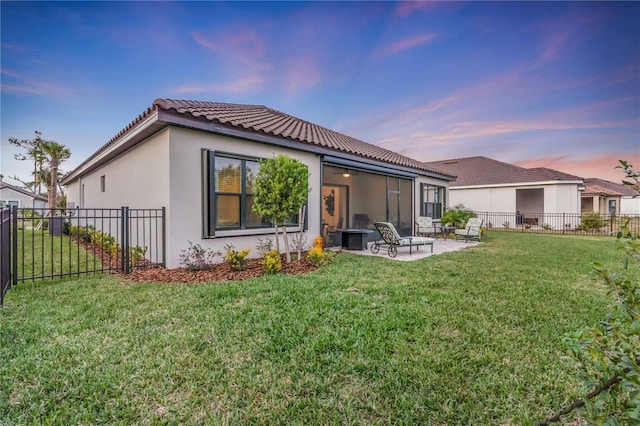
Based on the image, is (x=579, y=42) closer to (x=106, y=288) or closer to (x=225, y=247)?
(x=225, y=247)

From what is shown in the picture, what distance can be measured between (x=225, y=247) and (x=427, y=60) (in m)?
10.3

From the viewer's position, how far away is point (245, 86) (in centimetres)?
1283

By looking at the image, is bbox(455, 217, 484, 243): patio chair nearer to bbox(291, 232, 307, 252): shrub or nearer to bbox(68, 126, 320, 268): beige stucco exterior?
bbox(291, 232, 307, 252): shrub

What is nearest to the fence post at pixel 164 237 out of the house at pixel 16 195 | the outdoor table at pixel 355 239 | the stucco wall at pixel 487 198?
the outdoor table at pixel 355 239

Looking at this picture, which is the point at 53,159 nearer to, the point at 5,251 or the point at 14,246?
the point at 14,246

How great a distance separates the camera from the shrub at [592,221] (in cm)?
1786

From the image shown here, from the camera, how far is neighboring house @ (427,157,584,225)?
20.2 metres

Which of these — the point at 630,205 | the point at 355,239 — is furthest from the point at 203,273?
the point at 630,205

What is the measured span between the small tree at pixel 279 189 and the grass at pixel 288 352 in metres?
2.07

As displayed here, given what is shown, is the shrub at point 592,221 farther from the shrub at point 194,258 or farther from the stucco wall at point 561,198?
the shrub at point 194,258

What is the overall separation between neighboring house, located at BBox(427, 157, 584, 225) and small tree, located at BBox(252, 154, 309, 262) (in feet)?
53.9

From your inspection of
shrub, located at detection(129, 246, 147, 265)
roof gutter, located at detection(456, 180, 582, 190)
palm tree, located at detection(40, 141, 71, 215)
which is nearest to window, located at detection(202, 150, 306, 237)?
shrub, located at detection(129, 246, 147, 265)

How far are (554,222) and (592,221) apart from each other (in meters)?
2.33

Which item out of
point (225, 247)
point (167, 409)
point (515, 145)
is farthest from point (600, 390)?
point (515, 145)
